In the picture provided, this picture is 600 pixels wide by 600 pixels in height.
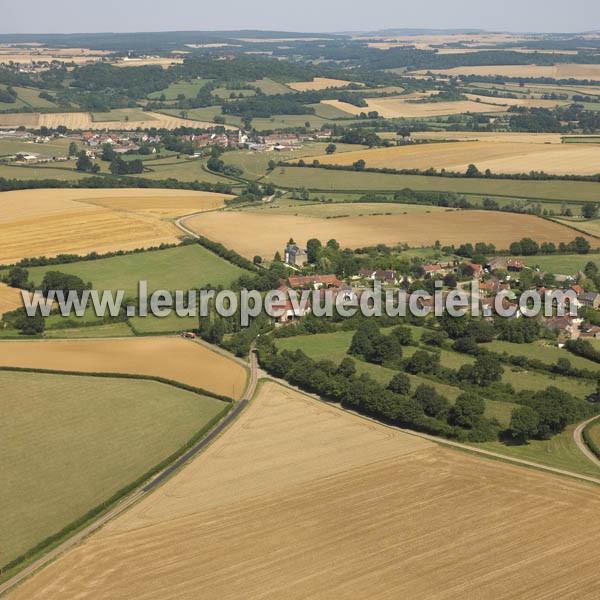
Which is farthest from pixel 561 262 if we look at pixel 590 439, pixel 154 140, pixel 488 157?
pixel 154 140

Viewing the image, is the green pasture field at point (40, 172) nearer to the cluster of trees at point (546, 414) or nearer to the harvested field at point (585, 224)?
the harvested field at point (585, 224)

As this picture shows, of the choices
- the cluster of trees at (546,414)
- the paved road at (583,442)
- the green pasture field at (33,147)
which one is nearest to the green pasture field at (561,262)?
the cluster of trees at (546,414)

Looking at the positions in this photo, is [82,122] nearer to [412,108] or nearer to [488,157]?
[412,108]

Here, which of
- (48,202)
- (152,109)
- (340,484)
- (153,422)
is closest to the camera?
(340,484)

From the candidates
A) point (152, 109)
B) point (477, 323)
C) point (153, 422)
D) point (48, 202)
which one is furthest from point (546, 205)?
point (152, 109)

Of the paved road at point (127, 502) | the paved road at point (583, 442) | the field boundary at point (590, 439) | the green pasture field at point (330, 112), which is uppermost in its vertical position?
the green pasture field at point (330, 112)

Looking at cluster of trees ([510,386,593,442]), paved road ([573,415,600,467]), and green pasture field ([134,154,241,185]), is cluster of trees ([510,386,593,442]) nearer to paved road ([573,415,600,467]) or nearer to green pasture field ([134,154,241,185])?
paved road ([573,415,600,467])

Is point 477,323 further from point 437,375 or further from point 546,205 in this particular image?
point 546,205
